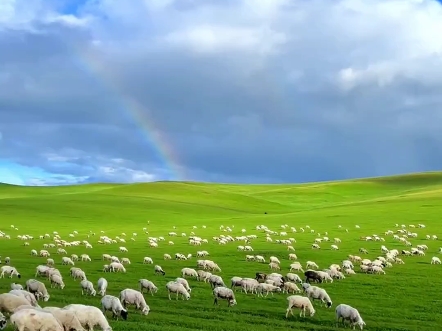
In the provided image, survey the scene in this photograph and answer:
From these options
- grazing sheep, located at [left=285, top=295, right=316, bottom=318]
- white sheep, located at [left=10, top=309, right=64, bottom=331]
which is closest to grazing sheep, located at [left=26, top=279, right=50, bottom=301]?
white sheep, located at [left=10, top=309, right=64, bottom=331]

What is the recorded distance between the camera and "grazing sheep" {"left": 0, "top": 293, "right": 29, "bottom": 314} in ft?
56.9

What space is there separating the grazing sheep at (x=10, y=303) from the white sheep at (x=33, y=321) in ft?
10.1

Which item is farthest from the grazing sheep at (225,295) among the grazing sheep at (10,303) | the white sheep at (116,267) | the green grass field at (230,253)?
the white sheep at (116,267)

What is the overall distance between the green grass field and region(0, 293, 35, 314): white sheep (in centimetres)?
310

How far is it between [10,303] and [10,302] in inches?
1.3

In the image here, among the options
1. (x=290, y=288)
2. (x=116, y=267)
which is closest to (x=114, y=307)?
(x=290, y=288)

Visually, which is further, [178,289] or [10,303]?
[178,289]

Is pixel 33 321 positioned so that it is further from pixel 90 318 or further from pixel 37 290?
pixel 37 290

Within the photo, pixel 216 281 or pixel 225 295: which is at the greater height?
pixel 216 281

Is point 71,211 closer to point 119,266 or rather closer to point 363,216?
point 363,216

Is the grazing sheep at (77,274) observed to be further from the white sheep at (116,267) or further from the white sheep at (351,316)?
the white sheep at (351,316)

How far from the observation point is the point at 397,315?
2189 centimetres

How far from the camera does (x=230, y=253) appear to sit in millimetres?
42719

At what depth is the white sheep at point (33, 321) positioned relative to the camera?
14352 mm
